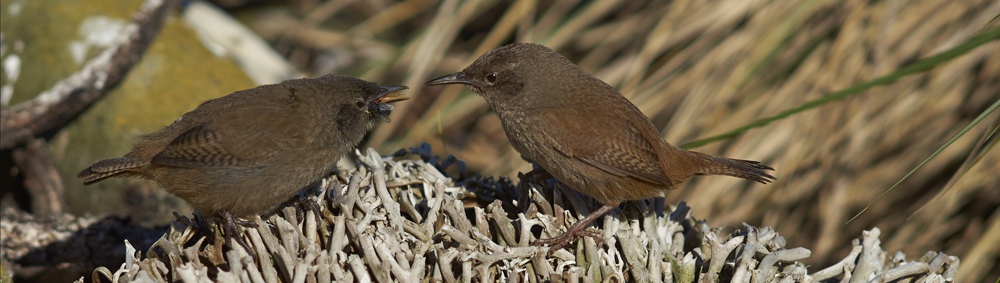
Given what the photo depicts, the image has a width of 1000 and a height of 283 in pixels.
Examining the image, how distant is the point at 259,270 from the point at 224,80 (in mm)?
2475

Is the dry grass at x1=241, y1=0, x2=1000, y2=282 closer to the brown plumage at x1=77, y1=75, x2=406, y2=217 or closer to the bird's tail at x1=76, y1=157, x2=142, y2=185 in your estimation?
the brown plumage at x1=77, y1=75, x2=406, y2=217

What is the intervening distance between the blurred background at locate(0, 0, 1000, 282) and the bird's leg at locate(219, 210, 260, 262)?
1.84m

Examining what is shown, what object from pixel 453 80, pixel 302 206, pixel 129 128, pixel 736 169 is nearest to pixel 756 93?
pixel 736 169

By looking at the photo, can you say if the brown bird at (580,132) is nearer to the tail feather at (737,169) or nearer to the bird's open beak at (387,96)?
the tail feather at (737,169)

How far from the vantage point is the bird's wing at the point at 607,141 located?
8.73 ft

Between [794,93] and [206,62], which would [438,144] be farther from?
[794,93]

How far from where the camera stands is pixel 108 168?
2.33 m

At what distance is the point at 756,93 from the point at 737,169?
1.04m

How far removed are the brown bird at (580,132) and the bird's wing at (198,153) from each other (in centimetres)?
94

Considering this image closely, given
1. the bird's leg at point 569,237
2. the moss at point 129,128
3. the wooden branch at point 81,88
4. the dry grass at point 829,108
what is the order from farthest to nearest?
the moss at point 129,128
the wooden branch at point 81,88
the dry grass at point 829,108
the bird's leg at point 569,237

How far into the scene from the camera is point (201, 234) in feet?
7.48

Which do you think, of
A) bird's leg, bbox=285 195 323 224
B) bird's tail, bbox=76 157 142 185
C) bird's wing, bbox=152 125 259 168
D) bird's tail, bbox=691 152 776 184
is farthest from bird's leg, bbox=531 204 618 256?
bird's tail, bbox=76 157 142 185

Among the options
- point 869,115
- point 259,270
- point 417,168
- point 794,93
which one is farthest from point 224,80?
point 869,115

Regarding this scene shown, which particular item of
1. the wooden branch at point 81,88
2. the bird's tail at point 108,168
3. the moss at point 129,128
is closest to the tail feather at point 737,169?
the bird's tail at point 108,168
